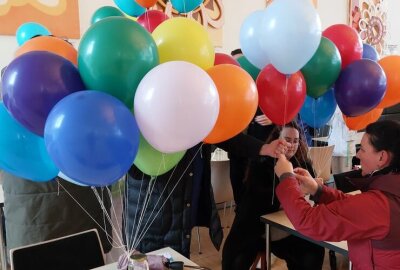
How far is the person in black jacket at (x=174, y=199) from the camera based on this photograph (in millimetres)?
1711

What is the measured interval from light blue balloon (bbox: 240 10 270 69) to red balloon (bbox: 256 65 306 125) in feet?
0.16

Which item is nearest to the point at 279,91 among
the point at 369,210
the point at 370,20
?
the point at 369,210

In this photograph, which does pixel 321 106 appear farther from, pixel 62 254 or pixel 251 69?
pixel 62 254

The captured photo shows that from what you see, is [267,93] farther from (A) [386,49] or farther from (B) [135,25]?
(A) [386,49]

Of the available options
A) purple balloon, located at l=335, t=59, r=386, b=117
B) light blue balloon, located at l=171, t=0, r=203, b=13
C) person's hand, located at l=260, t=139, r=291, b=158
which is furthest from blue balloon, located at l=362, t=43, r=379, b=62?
light blue balloon, located at l=171, t=0, r=203, b=13

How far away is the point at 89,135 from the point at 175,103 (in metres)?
0.23

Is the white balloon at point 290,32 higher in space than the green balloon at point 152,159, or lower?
higher

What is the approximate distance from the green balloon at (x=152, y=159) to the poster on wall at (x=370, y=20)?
5172 millimetres

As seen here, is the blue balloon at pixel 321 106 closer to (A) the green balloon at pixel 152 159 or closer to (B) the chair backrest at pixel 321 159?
(A) the green balloon at pixel 152 159

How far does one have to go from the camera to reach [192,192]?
1750 mm

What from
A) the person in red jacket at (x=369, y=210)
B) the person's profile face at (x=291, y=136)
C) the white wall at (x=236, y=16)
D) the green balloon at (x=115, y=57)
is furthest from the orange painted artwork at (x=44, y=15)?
the person in red jacket at (x=369, y=210)

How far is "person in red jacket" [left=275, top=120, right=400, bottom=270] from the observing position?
1.26 meters

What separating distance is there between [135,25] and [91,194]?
1117 mm

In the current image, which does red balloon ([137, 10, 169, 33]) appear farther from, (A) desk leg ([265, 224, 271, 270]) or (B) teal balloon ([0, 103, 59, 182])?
(A) desk leg ([265, 224, 271, 270])
